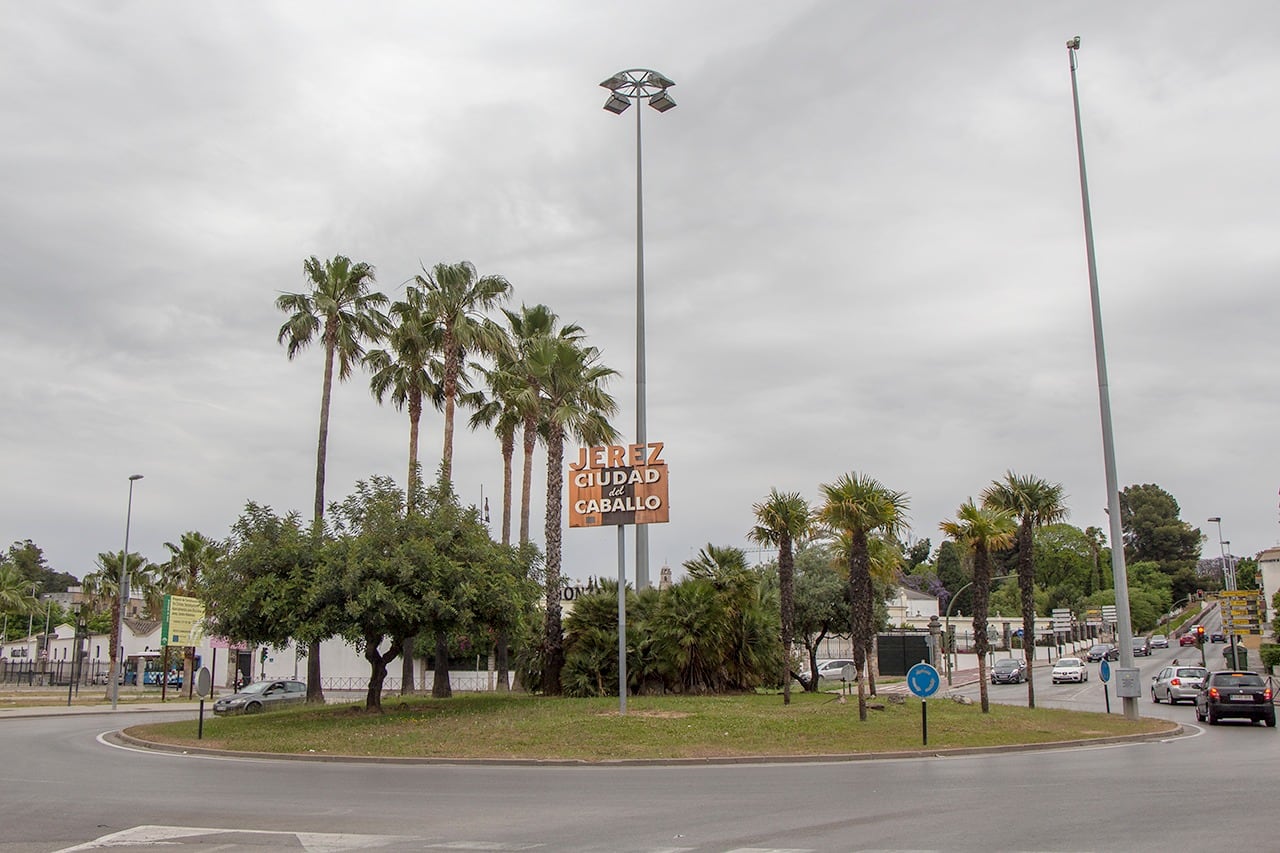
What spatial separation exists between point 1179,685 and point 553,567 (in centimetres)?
2384

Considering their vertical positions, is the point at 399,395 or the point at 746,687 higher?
the point at 399,395

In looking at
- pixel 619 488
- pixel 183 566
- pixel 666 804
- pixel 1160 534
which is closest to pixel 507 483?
pixel 619 488

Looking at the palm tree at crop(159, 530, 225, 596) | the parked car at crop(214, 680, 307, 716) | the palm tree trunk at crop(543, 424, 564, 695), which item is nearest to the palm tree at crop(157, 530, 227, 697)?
the palm tree at crop(159, 530, 225, 596)

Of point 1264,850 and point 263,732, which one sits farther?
point 263,732

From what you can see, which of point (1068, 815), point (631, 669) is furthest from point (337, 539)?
point (1068, 815)

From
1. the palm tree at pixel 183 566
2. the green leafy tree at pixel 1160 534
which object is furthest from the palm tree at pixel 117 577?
the green leafy tree at pixel 1160 534

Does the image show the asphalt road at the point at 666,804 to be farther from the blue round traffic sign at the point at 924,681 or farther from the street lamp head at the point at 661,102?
the street lamp head at the point at 661,102

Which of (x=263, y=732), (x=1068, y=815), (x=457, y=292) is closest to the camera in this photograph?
(x=1068, y=815)

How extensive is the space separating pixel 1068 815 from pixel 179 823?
1061 centimetres

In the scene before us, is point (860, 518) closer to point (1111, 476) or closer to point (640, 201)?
point (1111, 476)

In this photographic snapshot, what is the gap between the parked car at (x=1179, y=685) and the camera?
37844 millimetres

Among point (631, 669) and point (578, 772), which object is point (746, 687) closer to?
point (631, 669)

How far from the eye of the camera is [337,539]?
93.8 ft

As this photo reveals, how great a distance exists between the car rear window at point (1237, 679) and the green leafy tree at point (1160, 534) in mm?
139314
